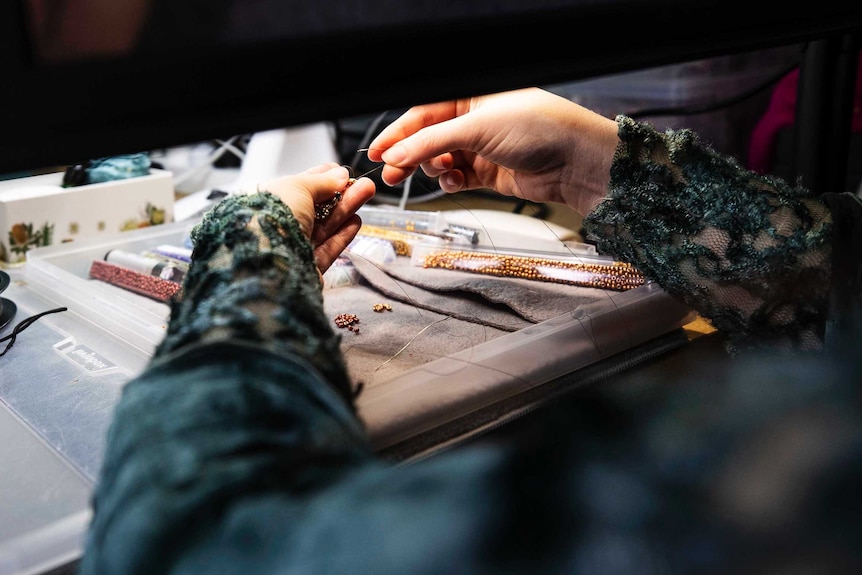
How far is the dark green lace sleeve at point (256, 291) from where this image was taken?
0.33m

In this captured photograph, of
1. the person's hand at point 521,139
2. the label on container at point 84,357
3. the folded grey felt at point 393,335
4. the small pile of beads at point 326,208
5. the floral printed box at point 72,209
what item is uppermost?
the person's hand at point 521,139

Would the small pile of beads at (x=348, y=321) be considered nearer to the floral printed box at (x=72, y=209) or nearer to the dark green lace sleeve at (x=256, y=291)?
the dark green lace sleeve at (x=256, y=291)

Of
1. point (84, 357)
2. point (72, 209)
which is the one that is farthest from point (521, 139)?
point (72, 209)

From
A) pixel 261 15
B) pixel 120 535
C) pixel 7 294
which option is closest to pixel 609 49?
pixel 261 15

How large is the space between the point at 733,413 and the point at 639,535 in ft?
0.23

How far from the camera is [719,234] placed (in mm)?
559

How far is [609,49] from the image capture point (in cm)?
37

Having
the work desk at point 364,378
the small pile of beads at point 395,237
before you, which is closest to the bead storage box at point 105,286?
the work desk at point 364,378

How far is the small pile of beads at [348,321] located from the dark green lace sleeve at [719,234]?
0.22 m

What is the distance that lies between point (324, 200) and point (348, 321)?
0.12 m

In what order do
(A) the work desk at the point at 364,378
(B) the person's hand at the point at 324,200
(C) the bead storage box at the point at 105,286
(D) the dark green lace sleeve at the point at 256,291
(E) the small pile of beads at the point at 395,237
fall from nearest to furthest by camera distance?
(D) the dark green lace sleeve at the point at 256,291
(A) the work desk at the point at 364,378
(B) the person's hand at the point at 324,200
(C) the bead storage box at the point at 105,286
(E) the small pile of beads at the point at 395,237

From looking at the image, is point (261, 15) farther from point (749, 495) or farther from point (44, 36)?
point (749, 495)

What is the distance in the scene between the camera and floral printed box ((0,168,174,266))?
2.85 feet

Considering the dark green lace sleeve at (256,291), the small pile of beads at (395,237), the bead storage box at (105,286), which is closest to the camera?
the dark green lace sleeve at (256,291)
